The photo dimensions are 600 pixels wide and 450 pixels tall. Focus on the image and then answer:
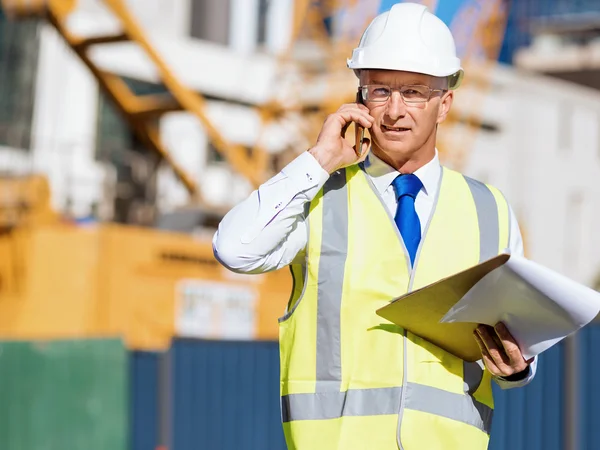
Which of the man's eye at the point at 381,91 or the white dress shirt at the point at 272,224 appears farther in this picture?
the man's eye at the point at 381,91

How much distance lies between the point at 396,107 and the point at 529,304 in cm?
59

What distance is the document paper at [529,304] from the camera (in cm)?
283

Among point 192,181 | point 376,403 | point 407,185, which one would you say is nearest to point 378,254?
point 407,185

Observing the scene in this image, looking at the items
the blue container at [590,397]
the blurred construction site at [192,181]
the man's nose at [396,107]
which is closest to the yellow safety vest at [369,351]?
the man's nose at [396,107]

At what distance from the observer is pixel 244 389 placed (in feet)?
31.9

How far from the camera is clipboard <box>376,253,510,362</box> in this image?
2.86 m

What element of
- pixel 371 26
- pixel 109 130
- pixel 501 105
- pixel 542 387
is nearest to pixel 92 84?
pixel 109 130

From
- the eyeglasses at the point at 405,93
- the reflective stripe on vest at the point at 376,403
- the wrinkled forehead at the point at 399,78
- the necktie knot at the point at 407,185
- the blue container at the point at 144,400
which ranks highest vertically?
the wrinkled forehead at the point at 399,78

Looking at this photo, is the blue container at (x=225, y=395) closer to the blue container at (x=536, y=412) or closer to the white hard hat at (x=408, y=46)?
the blue container at (x=536, y=412)

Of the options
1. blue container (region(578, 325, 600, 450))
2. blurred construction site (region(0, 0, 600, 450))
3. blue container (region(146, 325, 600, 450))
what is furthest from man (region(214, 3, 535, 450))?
blue container (region(146, 325, 600, 450))

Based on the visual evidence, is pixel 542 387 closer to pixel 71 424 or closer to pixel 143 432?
pixel 143 432

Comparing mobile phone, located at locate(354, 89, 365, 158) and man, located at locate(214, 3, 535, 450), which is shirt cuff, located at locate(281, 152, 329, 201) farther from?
mobile phone, located at locate(354, 89, 365, 158)

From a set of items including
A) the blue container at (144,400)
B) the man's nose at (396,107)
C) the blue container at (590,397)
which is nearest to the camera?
the man's nose at (396,107)

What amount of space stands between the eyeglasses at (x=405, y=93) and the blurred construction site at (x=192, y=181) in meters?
1.08
